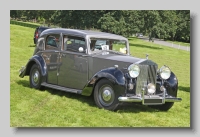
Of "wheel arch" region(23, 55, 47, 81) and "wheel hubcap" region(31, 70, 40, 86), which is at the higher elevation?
"wheel arch" region(23, 55, 47, 81)

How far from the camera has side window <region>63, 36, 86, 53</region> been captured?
8065 mm

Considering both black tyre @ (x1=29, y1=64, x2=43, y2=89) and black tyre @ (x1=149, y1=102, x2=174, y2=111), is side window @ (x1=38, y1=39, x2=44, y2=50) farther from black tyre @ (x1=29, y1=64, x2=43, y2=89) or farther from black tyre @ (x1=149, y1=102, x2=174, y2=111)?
black tyre @ (x1=149, y1=102, x2=174, y2=111)

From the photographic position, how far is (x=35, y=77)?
923 centimetres

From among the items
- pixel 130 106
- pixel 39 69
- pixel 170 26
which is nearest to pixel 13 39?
pixel 39 69

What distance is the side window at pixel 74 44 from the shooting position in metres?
8.06

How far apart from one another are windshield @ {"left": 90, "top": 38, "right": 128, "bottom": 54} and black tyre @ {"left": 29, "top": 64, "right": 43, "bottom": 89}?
2003 mm

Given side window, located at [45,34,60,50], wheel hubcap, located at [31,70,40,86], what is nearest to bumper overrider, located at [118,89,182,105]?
side window, located at [45,34,60,50]

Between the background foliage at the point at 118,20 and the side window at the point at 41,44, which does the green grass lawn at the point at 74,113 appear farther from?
the background foliage at the point at 118,20

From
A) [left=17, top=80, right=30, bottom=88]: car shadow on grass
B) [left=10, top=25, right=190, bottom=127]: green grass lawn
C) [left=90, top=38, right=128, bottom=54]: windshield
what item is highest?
[left=90, top=38, right=128, bottom=54]: windshield

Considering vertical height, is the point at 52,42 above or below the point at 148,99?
above

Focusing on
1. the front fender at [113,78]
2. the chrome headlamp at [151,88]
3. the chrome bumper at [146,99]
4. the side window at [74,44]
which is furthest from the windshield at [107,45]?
the chrome bumper at [146,99]

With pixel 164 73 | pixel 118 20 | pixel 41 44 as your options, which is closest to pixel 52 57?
pixel 41 44

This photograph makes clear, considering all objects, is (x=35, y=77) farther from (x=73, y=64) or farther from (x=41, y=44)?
(x=73, y=64)

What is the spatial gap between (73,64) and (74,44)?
1.85 feet
